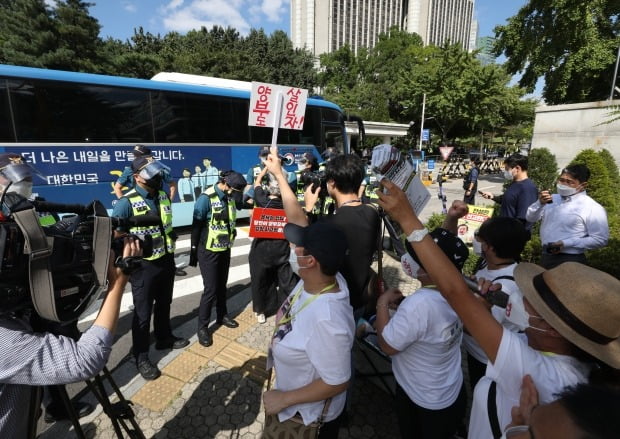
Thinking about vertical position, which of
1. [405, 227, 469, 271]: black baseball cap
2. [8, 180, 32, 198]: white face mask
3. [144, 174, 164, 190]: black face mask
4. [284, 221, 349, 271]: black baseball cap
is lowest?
[405, 227, 469, 271]: black baseball cap

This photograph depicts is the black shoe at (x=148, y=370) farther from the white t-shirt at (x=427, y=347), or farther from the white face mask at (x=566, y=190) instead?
the white face mask at (x=566, y=190)

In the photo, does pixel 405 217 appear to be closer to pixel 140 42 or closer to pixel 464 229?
pixel 464 229

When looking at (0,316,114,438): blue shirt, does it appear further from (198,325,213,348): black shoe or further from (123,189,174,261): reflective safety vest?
(198,325,213,348): black shoe

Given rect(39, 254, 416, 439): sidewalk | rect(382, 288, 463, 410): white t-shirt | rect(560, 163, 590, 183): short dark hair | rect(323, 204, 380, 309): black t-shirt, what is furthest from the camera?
rect(560, 163, 590, 183): short dark hair

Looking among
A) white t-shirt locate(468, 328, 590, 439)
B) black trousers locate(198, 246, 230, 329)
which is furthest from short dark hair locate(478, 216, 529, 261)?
black trousers locate(198, 246, 230, 329)

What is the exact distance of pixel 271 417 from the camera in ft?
5.43

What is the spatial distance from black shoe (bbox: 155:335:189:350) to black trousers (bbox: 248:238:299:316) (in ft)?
3.16

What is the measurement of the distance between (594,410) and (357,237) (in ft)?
5.57

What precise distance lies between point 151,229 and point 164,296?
766 mm

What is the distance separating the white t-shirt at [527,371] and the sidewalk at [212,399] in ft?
5.88

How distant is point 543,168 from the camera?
32.5ft

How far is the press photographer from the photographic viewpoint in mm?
1076

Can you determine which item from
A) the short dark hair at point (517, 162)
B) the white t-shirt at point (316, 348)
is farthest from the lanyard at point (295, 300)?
the short dark hair at point (517, 162)

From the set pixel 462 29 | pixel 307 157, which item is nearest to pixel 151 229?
pixel 307 157
